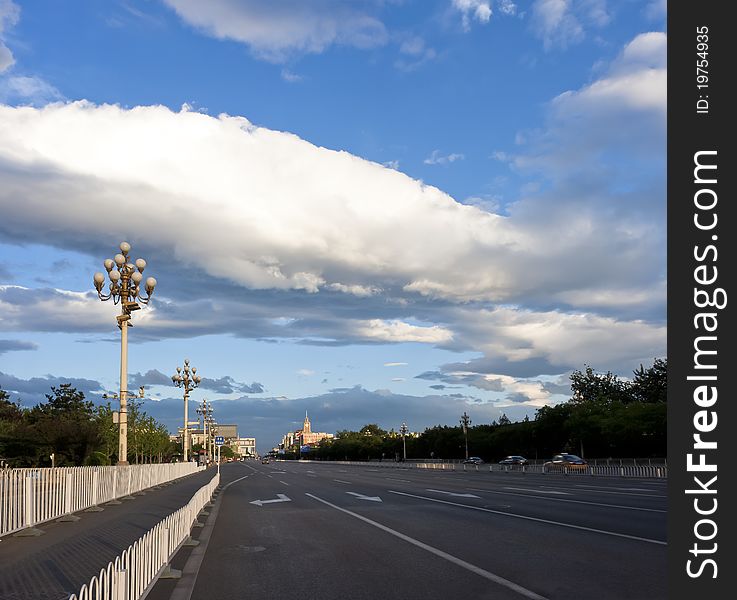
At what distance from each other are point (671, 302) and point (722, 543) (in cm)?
267

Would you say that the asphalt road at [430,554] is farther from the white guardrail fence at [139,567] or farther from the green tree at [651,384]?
the green tree at [651,384]

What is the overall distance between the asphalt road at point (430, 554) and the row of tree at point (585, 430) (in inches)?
2026

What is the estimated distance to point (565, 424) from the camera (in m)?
82.3

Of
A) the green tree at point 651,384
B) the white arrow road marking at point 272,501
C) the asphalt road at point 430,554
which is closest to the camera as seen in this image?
the asphalt road at point 430,554

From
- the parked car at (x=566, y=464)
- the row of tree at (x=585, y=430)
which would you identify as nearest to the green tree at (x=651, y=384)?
the row of tree at (x=585, y=430)

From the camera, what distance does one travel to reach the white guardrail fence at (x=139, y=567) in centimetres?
617

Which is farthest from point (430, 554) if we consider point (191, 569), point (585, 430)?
point (585, 430)

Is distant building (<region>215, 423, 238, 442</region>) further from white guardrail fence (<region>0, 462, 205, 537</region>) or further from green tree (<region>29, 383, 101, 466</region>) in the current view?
white guardrail fence (<region>0, 462, 205, 537</region>)

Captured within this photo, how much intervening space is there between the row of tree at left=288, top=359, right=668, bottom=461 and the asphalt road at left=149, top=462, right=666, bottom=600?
169 ft

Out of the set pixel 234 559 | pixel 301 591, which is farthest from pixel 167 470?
pixel 301 591

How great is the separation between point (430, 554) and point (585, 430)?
232 ft

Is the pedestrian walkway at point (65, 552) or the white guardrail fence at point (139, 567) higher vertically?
the white guardrail fence at point (139, 567)

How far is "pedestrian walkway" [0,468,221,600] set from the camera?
33.9ft

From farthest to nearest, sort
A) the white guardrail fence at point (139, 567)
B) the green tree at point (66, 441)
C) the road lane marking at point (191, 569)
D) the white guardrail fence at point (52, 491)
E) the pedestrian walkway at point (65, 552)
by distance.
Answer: the green tree at point (66, 441) → the white guardrail fence at point (52, 491) → the pedestrian walkway at point (65, 552) → the road lane marking at point (191, 569) → the white guardrail fence at point (139, 567)
